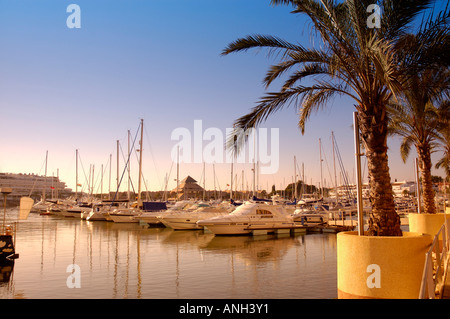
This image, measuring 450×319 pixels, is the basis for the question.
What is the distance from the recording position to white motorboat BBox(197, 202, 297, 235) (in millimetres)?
28016

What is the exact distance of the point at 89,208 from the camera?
179 feet

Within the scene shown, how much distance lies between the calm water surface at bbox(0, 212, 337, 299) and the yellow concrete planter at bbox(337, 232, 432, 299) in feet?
13.7

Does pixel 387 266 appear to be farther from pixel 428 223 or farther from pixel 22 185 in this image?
pixel 22 185

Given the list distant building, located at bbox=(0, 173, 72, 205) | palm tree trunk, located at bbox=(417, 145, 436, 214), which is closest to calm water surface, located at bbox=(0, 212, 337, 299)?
palm tree trunk, located at bbox=(417, 145, 436, 214)

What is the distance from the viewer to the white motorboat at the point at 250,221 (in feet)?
91.9

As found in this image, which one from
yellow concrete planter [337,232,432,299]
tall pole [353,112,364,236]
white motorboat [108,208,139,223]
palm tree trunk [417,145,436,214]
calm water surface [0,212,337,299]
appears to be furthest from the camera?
white motorboat [108,208,139,223]

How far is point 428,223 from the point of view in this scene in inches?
508

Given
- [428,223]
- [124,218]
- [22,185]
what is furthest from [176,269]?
[22,185]

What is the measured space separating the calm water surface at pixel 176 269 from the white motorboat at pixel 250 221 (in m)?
2.83

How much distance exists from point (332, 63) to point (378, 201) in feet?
12.0

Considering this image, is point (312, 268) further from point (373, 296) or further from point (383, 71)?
point (383, 71)

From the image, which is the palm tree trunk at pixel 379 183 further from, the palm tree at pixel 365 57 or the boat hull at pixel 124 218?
the boat hull at pixel 124 218

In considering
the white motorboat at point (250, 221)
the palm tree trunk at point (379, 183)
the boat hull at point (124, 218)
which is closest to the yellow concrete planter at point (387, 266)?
the palm tree trunk at point (379, 183)

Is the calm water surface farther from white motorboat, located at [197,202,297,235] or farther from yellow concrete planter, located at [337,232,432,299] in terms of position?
yellow concrete planter, located at [337,232,432,299]
